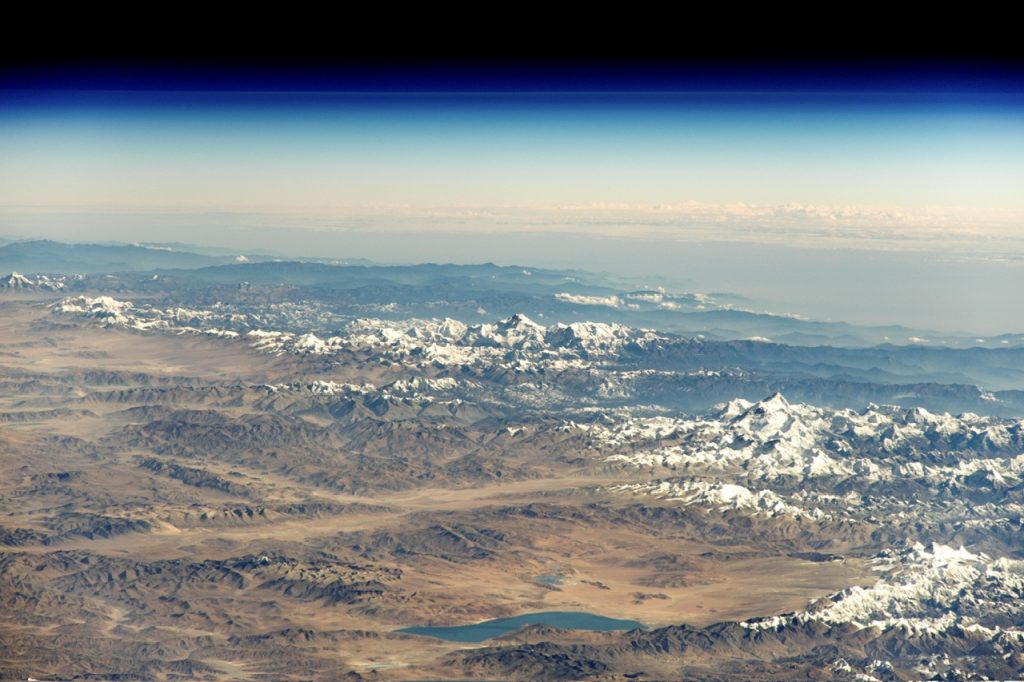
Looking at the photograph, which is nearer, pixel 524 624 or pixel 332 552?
pixel 524 624

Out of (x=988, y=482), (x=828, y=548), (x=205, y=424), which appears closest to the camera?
(x=828, y=548)

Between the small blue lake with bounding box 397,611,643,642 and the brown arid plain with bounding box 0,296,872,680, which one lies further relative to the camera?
the small blue lake with bounding box 397,611,643,642

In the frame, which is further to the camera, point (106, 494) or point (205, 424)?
point (205, 424)

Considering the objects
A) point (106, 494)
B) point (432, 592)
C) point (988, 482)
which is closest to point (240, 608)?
point (432, 592)

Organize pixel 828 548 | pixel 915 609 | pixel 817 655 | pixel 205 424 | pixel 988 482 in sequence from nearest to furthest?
pixel 817 655, pixel 915 609, pixel 828 548, pixel 988 482, pixel 205 424

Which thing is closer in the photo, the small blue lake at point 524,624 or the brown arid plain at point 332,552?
the brown arid plain at point 332,552

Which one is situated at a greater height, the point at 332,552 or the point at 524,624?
the point at 332,552

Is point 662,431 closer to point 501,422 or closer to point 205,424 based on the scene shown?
point 501,422
